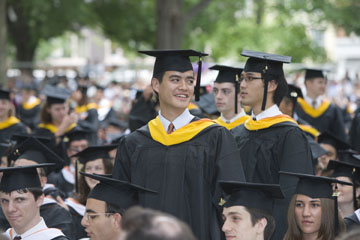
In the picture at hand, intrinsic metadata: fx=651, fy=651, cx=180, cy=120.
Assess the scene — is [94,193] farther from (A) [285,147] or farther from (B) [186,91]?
(A) [285,147]

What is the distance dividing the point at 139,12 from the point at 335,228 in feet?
72.3

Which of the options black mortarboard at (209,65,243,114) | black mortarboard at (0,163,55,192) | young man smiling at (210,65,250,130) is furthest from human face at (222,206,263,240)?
black mortarboard at (209,65,243,114)

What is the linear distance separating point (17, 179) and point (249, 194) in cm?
192

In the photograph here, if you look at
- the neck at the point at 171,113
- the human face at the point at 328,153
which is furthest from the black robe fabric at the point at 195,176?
the human face at the point at 328,153

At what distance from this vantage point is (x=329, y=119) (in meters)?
9.45

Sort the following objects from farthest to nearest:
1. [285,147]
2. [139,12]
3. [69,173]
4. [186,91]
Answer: [139,12], [69,173], [285,147], [186,91]

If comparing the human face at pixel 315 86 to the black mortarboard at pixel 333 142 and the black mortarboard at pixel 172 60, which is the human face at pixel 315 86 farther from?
the black mortarboard at pixel 172 60

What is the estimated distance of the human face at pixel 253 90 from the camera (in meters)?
5.05

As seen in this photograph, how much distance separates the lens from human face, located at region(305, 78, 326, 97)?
9.30 metres

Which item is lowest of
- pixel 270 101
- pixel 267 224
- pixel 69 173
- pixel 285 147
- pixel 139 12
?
pixel 69 173

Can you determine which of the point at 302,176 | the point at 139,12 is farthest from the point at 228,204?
the point at 139,12

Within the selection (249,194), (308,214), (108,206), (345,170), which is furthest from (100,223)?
(345,170)

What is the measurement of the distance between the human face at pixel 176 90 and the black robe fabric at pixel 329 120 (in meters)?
5.23

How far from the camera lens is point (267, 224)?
4.05 meters
